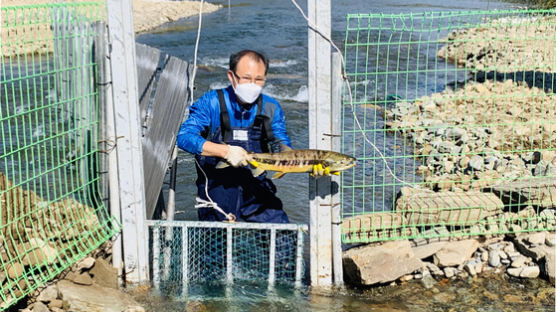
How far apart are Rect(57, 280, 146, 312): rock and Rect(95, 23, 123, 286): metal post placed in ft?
1.33

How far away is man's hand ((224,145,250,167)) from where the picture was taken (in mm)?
4971

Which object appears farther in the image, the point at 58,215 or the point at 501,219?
the point at 501,219

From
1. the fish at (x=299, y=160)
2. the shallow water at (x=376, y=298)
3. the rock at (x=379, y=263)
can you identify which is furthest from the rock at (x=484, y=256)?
the fish at (x=299, y=160)

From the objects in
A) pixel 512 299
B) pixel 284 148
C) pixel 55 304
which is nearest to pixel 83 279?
pixel 55 304

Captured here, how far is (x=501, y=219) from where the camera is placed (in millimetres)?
6496

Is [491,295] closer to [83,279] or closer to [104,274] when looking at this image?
[104,274]

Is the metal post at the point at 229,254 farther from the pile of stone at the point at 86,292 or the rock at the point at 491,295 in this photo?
the rock at the point at 491,295

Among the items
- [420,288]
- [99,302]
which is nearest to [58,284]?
[99,302]

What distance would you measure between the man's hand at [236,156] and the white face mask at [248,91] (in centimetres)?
52

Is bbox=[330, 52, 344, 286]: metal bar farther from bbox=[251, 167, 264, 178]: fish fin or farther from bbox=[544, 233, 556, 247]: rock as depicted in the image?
bbox=[544, 233, 556, 247]: rock

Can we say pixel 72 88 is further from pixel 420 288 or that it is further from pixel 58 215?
pixel 420 288

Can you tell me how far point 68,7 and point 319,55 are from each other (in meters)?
2.19

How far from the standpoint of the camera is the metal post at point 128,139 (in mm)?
5289

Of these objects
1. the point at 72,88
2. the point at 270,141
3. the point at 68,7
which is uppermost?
the point at 68,7
